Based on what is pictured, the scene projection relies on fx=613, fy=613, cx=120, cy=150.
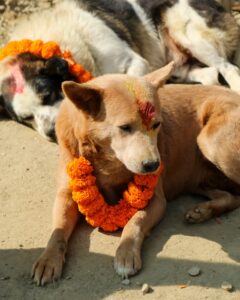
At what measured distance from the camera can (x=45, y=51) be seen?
5730 millimetres

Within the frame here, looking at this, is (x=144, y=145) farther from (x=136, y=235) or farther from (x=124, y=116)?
(x=136, y=235)

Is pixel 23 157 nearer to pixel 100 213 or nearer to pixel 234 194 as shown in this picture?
pixel 100 213

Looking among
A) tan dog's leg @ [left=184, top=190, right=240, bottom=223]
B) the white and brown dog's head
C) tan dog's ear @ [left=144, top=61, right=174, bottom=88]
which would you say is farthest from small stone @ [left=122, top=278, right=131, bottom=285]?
the white and brown dog's head

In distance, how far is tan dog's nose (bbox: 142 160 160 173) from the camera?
11.7 feet

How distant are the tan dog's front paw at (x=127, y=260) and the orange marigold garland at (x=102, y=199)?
334mm

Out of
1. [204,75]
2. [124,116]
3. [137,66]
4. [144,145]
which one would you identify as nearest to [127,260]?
[144,145]

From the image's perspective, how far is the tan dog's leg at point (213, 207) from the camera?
407 centimetres

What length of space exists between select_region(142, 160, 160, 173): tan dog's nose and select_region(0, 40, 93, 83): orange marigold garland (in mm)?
2107

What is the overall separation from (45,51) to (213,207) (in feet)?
8.01

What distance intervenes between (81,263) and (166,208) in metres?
0.87

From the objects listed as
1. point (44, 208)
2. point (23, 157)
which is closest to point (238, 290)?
point (44, 208)

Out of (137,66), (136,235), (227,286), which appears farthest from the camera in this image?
(137,66)

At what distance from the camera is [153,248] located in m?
3.81

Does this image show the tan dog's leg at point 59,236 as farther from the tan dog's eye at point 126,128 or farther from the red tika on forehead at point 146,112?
the red tika on forehead at point 146,112
